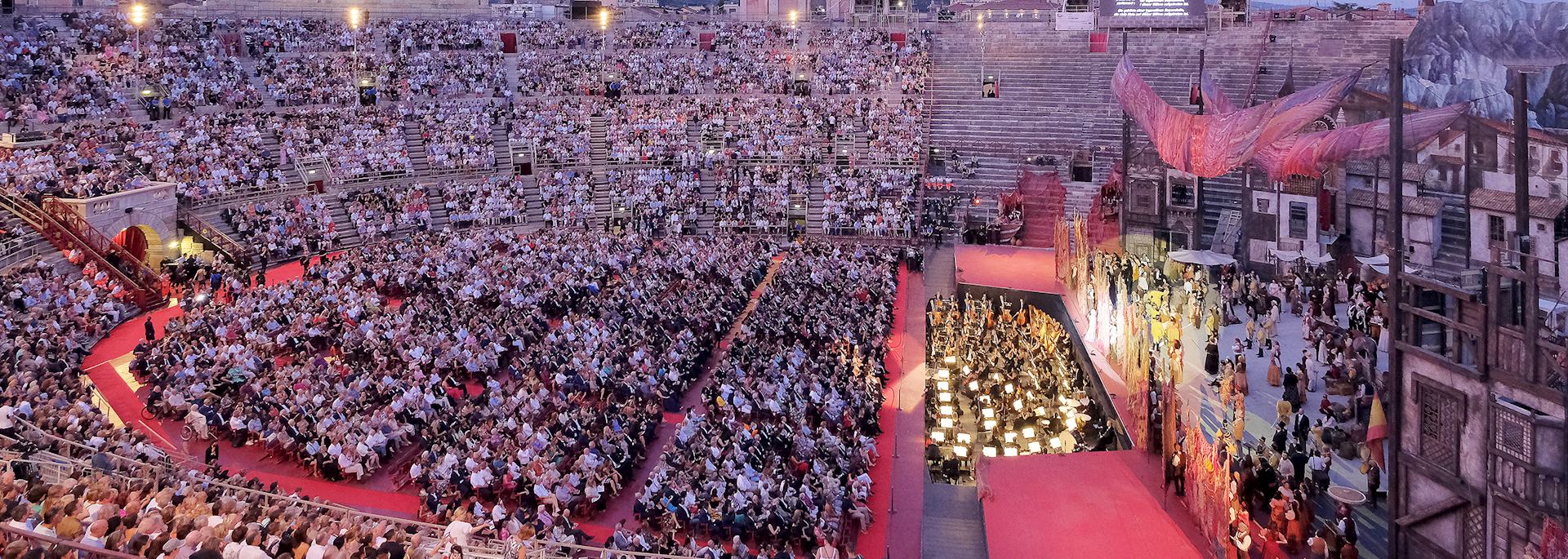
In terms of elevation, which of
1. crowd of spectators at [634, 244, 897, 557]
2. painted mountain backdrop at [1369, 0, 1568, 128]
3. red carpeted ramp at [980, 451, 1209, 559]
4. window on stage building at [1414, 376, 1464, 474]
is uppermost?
painted mountain backdrop at [1369, 0, 1568, 128]

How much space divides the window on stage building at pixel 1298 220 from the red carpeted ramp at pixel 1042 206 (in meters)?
7.93

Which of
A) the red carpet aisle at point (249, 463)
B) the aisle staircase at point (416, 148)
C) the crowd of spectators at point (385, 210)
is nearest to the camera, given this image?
the red carpet aisle at point (249, 463)

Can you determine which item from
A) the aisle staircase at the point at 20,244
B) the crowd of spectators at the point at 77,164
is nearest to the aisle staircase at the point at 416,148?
the crowd of spectators at the point at 77,164

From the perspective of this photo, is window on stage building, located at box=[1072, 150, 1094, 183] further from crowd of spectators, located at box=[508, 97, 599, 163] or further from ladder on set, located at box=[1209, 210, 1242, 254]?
crowd of spectators, located at box=[508, 97, 599, 163]

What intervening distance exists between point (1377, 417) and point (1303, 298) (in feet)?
40.1

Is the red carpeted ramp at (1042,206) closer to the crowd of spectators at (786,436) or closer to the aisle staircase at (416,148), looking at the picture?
the crowd of spectators at (786,436)

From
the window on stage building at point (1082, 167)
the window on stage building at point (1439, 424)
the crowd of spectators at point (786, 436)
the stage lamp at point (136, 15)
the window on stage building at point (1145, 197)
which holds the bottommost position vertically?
the crowd of spectators at point (786, 436)

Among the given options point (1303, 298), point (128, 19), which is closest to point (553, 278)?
point (1303, 298)

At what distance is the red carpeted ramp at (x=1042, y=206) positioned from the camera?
35875 millimetres

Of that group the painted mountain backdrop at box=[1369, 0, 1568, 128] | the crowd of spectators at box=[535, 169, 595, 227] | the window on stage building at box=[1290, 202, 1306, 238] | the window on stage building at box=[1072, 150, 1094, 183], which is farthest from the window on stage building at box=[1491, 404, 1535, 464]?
the crowd of spectators at box=[535, 169, 595, 227]

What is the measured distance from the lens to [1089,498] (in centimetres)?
1488

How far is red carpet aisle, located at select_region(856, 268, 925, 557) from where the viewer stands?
1474cm

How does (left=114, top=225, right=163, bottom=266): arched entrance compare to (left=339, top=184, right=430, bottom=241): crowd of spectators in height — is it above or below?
below

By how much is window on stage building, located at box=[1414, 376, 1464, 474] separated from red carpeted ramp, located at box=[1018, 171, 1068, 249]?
24011 mm
